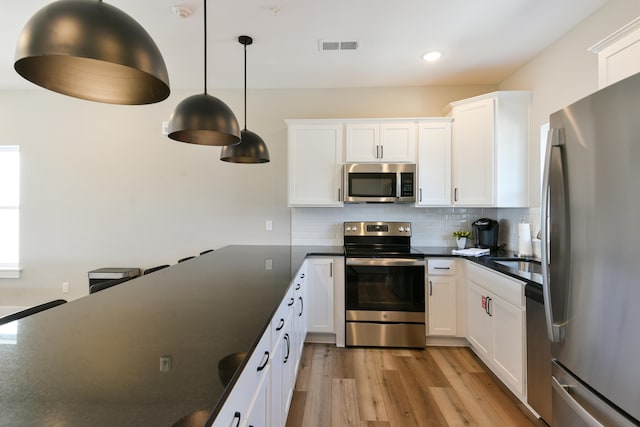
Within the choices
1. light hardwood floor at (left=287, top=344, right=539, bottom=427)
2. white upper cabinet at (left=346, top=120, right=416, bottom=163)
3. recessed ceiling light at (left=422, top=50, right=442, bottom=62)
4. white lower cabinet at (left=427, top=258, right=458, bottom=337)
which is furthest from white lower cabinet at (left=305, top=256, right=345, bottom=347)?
recessed ceiling light at (left=422, top=50, right=442, bottom=62)

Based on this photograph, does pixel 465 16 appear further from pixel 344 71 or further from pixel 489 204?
pixel 489 204

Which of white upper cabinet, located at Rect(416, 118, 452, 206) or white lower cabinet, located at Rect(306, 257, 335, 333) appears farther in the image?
white upper cabinet, located at Rect(416, 118, 452, 206)

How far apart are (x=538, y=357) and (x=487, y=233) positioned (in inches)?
59.8

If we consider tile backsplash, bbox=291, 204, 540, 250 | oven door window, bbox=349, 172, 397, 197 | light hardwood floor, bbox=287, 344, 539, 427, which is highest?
oven door window, bbox=349, 172, 397, 197

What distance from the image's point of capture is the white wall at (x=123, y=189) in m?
3.44

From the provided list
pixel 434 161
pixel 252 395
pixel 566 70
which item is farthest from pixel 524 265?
pixel 252 395

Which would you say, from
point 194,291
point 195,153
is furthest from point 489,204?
point 195,153

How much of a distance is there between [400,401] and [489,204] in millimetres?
1904

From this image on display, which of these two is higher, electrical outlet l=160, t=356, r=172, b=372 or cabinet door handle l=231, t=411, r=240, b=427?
electrical outlet l=160, t=356, r=172, b=372

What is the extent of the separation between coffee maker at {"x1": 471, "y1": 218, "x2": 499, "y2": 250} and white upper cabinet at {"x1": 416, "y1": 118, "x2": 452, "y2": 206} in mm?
398

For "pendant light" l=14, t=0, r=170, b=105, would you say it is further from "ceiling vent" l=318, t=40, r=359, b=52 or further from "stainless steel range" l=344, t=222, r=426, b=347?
"stainless steel range" l=344, t=222, r=426, b=347

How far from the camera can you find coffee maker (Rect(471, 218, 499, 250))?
3.00 meters

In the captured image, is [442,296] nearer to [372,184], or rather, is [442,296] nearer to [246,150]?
[372,184]

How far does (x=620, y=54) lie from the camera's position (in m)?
1.38
